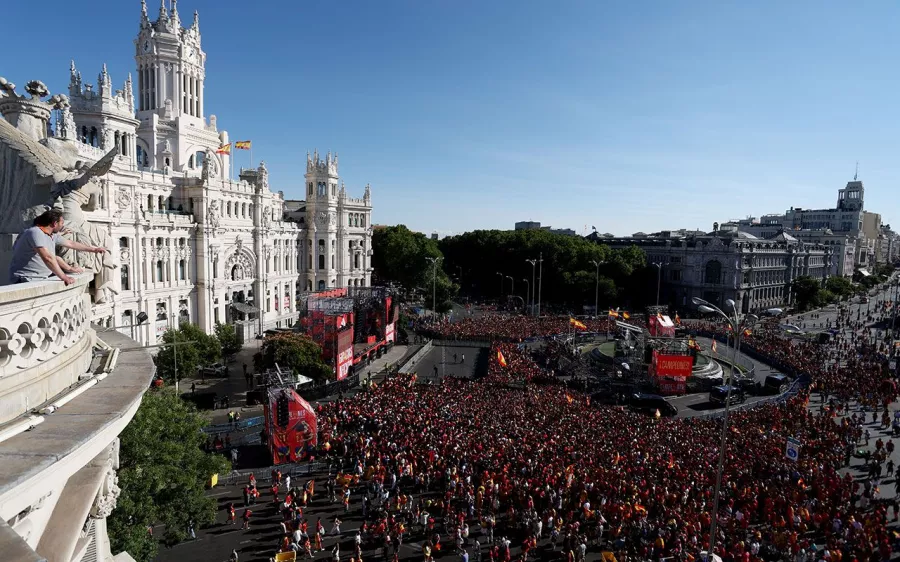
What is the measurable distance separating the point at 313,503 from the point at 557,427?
1155 centimetres

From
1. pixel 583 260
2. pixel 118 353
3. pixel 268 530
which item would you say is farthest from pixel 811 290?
pixel 118 353

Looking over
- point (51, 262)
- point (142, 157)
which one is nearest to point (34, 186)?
point (51, 262)

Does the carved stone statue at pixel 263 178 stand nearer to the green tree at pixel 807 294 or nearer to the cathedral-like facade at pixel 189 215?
the cathedral-like facade at pixel 189 215

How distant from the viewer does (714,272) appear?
8062cm

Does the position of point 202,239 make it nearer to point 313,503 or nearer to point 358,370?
point 358,370

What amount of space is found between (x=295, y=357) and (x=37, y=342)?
29195 millimetres

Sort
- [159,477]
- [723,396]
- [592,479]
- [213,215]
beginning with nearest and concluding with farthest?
[159,477]
[592,479]
[723,396]
[213,215]

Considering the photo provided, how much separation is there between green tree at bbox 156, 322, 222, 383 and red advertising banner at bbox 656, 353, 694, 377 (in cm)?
2862

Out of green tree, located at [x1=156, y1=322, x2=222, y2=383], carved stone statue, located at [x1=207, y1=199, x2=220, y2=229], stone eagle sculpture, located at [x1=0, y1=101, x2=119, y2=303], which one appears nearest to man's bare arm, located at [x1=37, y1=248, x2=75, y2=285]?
stone eagle sculpture, located at [x1=0, y1=101, x2=119, y2=303]

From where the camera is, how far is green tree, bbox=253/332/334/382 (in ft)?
111

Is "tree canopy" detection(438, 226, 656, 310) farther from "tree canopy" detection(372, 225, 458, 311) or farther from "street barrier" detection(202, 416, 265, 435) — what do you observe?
"street barrier" detection(202, 416, 265, 435)

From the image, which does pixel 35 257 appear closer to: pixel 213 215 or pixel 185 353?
pixel 185 353

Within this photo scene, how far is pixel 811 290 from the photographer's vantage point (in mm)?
77438

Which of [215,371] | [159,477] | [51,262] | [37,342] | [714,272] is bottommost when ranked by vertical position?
[215,371]
